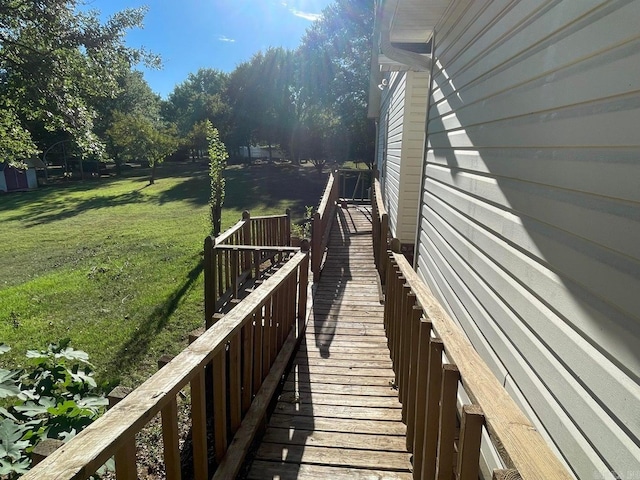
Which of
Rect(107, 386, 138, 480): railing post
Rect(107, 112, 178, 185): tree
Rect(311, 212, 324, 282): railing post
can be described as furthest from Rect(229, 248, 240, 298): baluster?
Rect(107, 112, 178, 185): tree

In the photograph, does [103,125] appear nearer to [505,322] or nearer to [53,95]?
[53,95]

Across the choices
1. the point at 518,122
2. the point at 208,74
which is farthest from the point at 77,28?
the point at 208,74

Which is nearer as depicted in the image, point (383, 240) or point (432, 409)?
point (432, 409)

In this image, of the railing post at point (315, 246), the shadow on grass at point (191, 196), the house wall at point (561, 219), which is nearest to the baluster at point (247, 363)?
the house wall at point (561, 219)

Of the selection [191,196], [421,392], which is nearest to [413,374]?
[421,392]

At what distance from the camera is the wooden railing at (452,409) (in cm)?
102

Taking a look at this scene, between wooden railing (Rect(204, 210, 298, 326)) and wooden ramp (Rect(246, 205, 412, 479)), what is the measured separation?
3.62 feet

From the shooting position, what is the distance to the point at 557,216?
1.56m

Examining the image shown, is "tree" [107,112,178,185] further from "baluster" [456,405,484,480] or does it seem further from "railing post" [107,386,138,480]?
"baluster" [456,405,484,480]

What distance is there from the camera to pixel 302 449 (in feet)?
7.68

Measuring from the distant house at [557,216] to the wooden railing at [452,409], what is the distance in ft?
0.92

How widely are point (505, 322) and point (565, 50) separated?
1.27 meters

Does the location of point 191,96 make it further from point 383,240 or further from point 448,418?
point 448,418

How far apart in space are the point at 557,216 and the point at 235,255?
3931 millimetres
